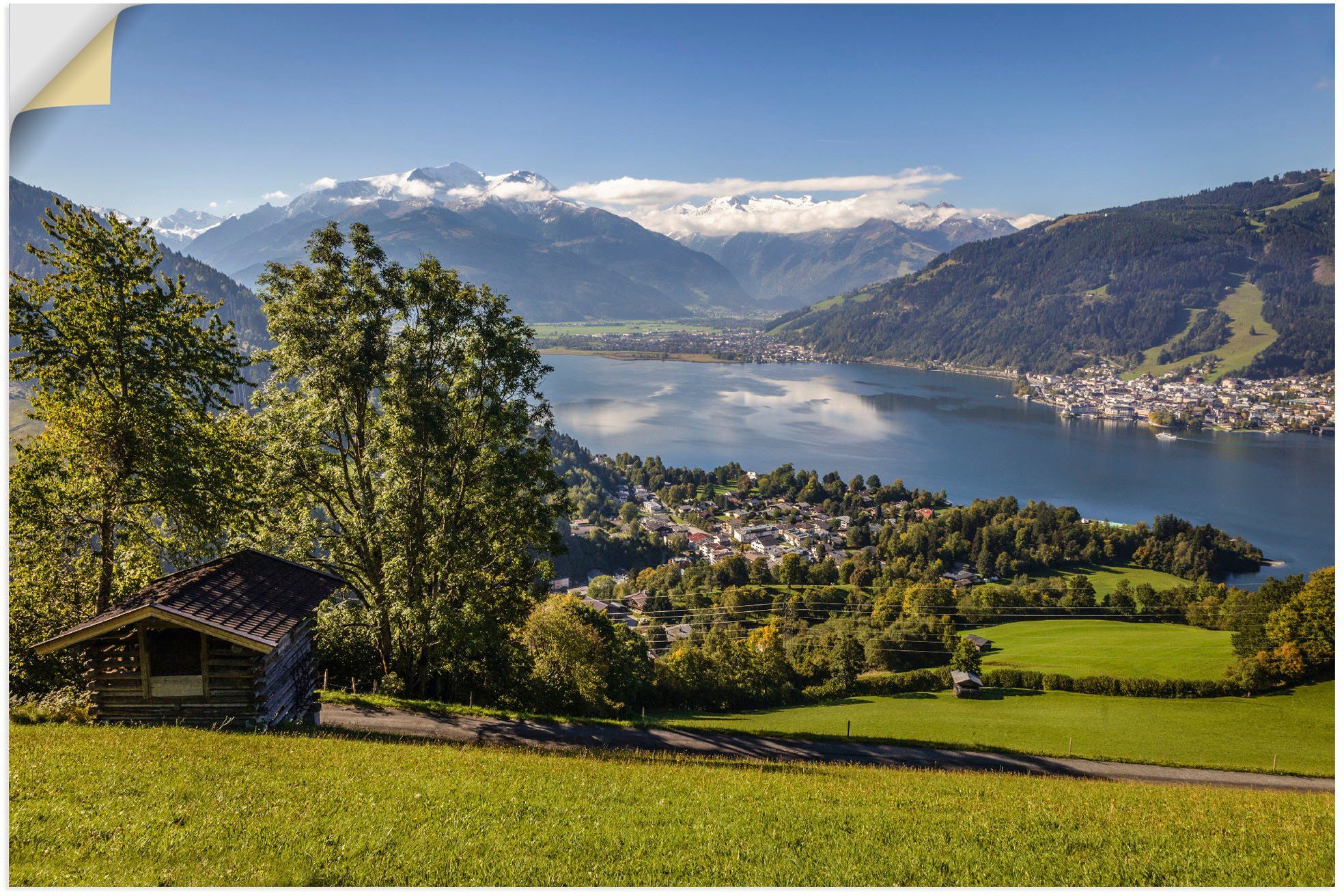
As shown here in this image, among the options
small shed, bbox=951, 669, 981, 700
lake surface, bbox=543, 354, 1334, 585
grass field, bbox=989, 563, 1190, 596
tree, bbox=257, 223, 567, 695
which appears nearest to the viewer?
tree, bbox=257, 223, 567, 695

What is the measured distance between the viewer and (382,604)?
9.57 m

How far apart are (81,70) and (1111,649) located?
98.6ft

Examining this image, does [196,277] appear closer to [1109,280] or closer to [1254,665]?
[1254,665]

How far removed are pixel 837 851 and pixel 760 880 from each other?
724mm

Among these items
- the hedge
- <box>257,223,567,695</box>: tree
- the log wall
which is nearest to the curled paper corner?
the log wall

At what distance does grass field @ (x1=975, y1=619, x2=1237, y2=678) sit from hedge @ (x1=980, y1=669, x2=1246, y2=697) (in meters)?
1.36

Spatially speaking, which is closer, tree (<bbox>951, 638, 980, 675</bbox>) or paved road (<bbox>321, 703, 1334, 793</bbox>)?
paved road (<bbox>321, 703, 1334, 793</bbox>)

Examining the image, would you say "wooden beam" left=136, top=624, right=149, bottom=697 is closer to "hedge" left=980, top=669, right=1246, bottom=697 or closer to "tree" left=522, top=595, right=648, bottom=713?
"tree" left=522, top=595, right=648, bottom=713

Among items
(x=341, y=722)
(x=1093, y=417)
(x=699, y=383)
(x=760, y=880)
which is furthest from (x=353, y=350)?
(x=699, y=383)

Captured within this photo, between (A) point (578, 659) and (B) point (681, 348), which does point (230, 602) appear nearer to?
(A) point (578, 659)

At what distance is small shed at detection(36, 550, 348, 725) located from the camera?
6234 millimetres

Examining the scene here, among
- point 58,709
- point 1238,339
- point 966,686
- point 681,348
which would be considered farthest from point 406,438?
point 681,348

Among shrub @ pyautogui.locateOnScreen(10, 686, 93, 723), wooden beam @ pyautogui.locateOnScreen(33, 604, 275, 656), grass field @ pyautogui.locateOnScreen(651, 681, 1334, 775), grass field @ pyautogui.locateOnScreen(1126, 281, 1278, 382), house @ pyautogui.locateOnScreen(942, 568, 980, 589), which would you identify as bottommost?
house @ pyautogui.locateOnScreen(942, 568, 980, 589)

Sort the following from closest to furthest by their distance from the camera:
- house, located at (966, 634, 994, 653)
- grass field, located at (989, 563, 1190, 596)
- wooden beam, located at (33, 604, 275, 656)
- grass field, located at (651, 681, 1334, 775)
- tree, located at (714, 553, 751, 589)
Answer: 1. wooden beam, located at (33, 604, 275, 656)
2. grass field, located at (651, 681, 1334, 775)
3. house, located at (966, 634, 994, 653)
4. grass field, located at (989, 563, 1190, 596)
5. tree, located at (714, 553, 751, 589)
